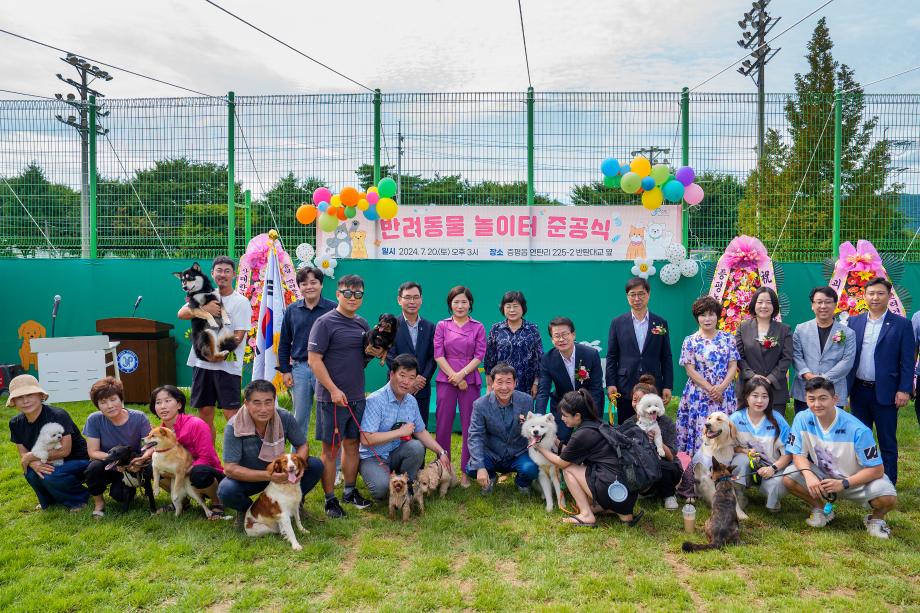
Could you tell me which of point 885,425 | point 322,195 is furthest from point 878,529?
point 322,195

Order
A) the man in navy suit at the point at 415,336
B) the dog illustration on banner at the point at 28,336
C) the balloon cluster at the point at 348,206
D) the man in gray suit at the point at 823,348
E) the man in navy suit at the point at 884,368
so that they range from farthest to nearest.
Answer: the dog illustration on banner at the point at 28,336 → the balloon cluster at the point at 348,206 → the man in navy suit at the point at 415,336 → the man in gray suit at the point at 823,348 → the man in navy suit at the point at 884,368

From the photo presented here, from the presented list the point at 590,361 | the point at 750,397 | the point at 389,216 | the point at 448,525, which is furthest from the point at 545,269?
the point at 448,525

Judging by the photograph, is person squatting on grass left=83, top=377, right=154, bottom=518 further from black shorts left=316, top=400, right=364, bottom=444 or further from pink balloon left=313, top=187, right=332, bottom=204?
pink balloon left=313, top=187, right=332, bottom=204

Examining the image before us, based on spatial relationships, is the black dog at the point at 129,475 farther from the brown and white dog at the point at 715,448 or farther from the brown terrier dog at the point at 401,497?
the brown and white dog at the point at 715,448

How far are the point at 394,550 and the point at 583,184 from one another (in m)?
5.22

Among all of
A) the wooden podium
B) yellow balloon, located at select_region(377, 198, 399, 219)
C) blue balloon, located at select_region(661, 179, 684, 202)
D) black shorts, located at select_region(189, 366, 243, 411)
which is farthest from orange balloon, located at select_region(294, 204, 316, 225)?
blue balloon, located at select_region(661, 179, 684, 202)

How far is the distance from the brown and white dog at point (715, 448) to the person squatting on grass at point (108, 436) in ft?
12.5

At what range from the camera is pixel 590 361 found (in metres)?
4.97

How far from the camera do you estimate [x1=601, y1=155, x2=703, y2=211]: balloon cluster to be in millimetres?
7238

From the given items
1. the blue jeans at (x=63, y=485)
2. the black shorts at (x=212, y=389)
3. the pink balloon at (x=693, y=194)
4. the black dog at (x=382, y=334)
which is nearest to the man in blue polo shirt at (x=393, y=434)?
Answer: the black dog at (x=382, y=334)

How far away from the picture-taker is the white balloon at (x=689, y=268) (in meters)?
7.27

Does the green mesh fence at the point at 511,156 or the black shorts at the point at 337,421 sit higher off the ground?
the green mesh fence at the point at 511,156

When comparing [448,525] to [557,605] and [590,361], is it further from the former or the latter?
[590,361]

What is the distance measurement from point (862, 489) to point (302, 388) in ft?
13.1
